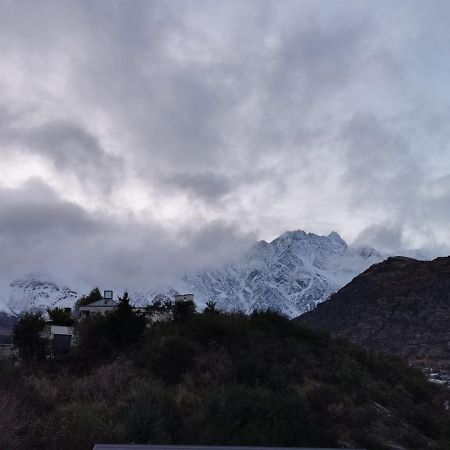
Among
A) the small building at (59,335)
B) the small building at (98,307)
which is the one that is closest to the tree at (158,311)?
the small building at (59,335)

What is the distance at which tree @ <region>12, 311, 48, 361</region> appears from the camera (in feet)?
105

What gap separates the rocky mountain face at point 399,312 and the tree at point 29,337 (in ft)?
113

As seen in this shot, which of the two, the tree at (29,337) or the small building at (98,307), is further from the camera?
the small building at (98,307)

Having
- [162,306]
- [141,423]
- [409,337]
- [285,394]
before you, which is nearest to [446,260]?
[409,337]

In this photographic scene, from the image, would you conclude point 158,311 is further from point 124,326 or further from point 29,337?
point 124,326

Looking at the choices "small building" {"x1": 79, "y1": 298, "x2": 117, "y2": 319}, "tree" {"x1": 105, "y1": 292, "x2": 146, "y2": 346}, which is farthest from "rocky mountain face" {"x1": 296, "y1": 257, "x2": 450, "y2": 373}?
"tree" {"x1": 105, "y1": 292, "x2": 146, "y2": 346}

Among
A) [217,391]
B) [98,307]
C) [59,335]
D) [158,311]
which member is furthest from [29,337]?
[217,391]

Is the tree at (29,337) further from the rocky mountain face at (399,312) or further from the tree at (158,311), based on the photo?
the rocky mountain face at (399,312)

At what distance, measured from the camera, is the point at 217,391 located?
17.7m

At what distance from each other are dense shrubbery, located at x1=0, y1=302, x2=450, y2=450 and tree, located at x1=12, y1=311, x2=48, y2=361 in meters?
4.36

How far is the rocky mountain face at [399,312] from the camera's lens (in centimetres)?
6562

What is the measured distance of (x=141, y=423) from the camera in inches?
517

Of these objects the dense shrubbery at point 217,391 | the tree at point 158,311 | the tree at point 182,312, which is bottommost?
the dense shrubbery at point 217,391

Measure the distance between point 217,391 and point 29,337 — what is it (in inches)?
769
